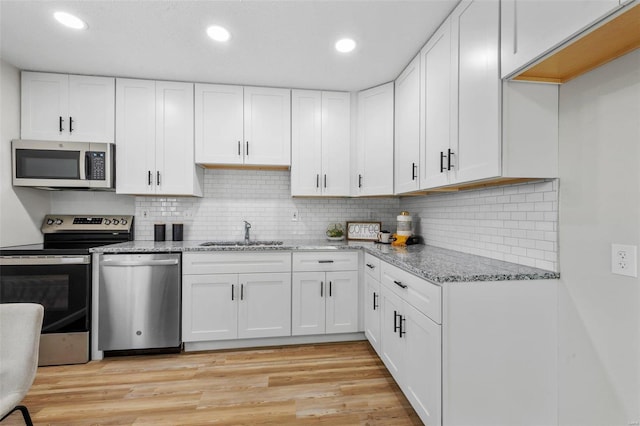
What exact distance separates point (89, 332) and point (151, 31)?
7.97 feet

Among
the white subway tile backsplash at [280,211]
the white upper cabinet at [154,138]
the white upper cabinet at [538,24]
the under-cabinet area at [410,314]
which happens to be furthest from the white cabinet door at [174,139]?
the white upper cabinet at [538,24]

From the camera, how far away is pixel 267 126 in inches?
119

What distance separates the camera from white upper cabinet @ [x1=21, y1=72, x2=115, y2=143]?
269 centimetres

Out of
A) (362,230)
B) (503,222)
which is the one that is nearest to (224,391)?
(362,230)

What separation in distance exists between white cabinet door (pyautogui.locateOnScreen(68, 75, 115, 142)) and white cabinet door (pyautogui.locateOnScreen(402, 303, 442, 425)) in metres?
3.03

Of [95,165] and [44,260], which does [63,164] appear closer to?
[95,165]

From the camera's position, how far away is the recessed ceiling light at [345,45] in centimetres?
220

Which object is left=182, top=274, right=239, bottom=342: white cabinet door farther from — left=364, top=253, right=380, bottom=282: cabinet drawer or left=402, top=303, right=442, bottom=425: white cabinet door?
left=402, top=303, right=442, bottom=425: white cabinet door

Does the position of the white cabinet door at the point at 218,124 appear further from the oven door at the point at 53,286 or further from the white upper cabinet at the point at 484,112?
the white upper cabinet at the point at 484,112

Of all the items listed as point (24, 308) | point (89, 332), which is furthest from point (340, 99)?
point (89, 332)

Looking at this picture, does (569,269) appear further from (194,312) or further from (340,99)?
(194,312)

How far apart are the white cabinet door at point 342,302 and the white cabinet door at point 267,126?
4.11 feet

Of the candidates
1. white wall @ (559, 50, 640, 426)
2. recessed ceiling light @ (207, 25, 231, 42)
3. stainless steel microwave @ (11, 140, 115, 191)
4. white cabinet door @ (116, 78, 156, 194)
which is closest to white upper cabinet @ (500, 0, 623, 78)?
white wall @ (559, 50, 640, 426)

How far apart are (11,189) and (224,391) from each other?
2.53m
